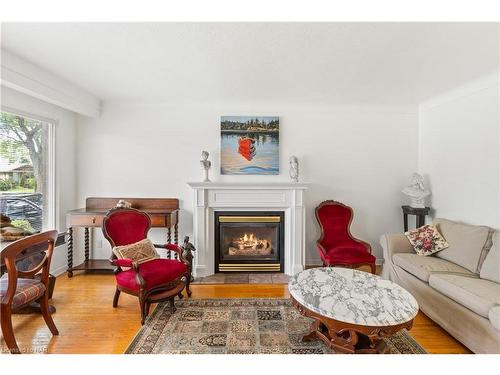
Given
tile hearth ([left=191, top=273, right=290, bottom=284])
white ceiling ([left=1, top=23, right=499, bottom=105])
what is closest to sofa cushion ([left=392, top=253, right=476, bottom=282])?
tile hearth ([left=191, top=273, right=290, bottom=284])

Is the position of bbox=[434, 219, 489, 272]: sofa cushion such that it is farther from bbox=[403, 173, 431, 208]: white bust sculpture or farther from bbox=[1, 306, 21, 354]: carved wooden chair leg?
bbox=[1, 306, 21, 354]: carved wooden chair leg

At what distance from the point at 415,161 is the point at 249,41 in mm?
3344

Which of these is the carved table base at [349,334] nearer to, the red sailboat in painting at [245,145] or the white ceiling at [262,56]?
the white ceiling at [262,56]

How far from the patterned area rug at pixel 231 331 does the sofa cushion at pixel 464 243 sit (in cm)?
109

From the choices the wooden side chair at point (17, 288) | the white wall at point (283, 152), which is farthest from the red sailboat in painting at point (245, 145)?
the wooden side chair at point (17, 288)

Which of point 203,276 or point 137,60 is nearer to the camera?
point 137,60

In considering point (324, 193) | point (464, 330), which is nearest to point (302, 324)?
point (464, 330)

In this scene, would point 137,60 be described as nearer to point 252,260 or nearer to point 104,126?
point 104,126

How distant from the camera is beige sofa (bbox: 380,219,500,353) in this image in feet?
6.23

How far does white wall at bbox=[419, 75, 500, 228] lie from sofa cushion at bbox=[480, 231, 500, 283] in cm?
50

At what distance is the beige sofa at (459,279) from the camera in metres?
1.90

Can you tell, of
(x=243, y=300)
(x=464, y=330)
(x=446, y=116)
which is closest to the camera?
(x=464, y=330)

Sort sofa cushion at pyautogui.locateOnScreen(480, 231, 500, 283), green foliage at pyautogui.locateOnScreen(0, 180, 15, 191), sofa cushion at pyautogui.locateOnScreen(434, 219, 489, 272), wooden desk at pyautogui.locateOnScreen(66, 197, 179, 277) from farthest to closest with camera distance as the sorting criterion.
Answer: wooden desk at pyautogui.locateOnScreen(66, 197, 179, 277)
green foliage at pyautogui.locateOnScreen(0, 180, 15, 191)
sofa cushion at pyautogui.locateOnScreen(434, 219, 489, 272)
sofa cushion at pyautogui.locateOnScreen(480, 231, 500, 283)
